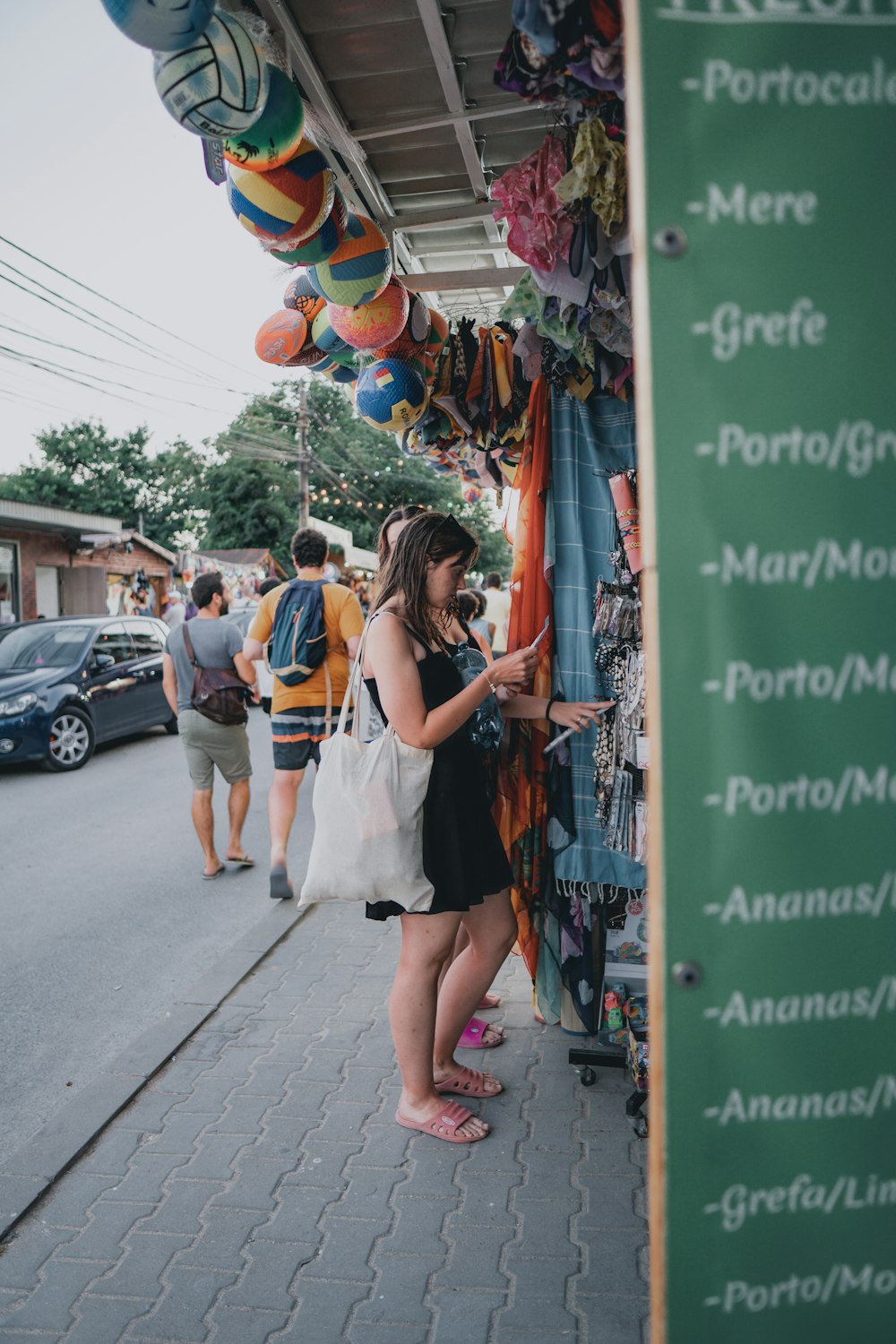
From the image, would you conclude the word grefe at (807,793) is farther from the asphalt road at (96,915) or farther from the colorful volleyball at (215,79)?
the asphalt road at (96,915)

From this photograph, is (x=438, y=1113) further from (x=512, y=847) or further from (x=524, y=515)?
(x=524, y=515)

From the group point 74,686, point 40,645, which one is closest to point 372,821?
point 74,686

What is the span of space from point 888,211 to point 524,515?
7.40ft

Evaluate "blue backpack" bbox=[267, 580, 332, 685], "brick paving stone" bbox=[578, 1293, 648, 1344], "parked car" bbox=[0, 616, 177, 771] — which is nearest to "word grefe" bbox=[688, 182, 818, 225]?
"brick paving stone" bbox=[578, 1293, 648, 1344]

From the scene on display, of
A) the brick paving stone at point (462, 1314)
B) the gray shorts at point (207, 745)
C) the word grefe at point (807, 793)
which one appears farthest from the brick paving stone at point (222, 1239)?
the gray shorts at point (207, 745)

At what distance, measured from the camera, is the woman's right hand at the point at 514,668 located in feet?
10.2

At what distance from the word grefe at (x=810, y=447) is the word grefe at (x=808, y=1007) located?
775mm

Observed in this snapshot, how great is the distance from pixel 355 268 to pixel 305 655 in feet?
8.39

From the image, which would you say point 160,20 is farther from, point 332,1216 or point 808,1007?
point 332,1216

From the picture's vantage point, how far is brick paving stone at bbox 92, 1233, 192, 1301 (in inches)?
99.7

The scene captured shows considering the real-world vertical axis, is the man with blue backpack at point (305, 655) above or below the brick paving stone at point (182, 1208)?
above

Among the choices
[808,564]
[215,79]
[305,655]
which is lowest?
[305,655]

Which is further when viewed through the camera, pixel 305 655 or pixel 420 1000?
pixel 305 655

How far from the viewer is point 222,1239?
2.74 meters
